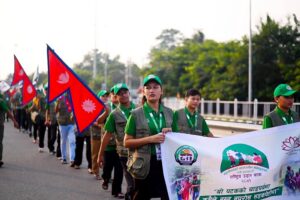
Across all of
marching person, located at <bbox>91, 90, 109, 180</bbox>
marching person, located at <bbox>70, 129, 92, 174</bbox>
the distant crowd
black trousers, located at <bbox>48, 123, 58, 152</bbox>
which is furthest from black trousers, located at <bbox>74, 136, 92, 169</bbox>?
black trousers, located at <bbox>48, 123, 58, 152</bbox>

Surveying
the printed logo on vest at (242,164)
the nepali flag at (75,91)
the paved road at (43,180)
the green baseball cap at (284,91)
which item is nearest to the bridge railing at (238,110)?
the paved road at (43,180)

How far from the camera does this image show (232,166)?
518cm

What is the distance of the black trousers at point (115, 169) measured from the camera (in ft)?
25.4

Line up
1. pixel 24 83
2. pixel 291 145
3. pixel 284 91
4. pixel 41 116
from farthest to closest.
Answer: pixel 24 83
pixel 41 116
pixel 284 91
pixel 291 145

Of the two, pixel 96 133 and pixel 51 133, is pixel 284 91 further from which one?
pixel 51 133

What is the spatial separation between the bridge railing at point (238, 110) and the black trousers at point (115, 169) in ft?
45.7

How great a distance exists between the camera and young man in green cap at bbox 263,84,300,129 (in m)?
5.83

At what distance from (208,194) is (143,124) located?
1.02 m

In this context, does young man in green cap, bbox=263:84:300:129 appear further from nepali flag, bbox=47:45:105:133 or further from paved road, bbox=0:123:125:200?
nepali flag, bbox=47:45:105:133

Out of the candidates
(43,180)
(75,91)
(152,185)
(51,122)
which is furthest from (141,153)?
(51,122)

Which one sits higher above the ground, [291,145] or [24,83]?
[24,83]

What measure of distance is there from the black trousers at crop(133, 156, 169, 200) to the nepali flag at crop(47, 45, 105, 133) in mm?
3932

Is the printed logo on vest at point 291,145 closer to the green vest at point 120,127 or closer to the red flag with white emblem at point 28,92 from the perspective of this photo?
the green vest at point 120,127

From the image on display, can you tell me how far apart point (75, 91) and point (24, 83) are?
26.5ft
